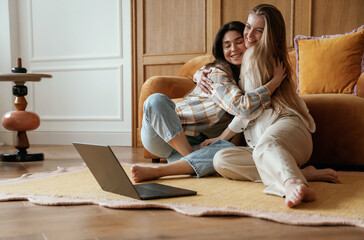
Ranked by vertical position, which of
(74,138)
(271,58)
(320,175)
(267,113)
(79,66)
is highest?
(271,58)

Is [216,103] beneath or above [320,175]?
above

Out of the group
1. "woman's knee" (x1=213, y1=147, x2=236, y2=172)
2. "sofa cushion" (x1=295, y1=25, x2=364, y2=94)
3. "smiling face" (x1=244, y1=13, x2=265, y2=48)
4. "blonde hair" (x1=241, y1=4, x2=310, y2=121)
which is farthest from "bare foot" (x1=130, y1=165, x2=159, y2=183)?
"sofa cushion" (x1=295, y1=25, x2=364, y2=94)

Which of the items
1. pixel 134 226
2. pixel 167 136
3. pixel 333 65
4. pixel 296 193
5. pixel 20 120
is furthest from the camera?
pixel 20 120

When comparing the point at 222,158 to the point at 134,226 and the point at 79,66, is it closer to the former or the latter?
the point at 134,226

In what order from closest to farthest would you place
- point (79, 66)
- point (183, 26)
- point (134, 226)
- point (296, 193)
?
point (134, 226), point (296, 193), point (183, 26), point (79, 66)

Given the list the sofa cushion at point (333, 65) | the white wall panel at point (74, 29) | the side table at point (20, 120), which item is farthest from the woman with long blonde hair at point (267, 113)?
the white wall panel at point (74, 29)

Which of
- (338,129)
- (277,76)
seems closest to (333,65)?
(338,129)

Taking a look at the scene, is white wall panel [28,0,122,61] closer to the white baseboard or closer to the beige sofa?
the white baseboard

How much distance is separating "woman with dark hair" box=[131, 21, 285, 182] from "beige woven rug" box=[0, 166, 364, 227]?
0.27ft

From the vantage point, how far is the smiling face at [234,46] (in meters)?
1.85

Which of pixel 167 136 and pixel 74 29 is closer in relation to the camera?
pixel 167 136

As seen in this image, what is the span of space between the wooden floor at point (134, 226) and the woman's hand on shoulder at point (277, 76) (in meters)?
0.66

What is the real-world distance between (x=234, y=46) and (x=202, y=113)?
32 centimetres

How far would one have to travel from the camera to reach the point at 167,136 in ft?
5.89
